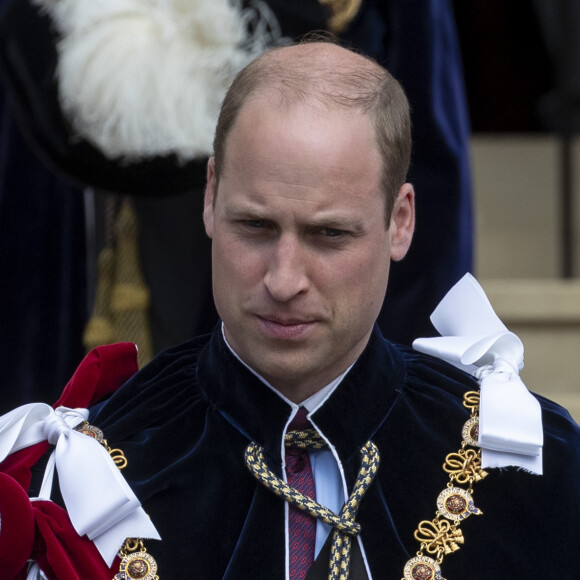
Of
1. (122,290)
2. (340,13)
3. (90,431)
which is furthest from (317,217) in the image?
(122,290)

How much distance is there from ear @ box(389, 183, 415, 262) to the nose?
213 millimetres

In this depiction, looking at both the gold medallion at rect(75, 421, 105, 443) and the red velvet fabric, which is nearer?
the red velvet fabric

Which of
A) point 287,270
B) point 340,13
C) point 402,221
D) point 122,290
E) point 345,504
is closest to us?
point 287,270

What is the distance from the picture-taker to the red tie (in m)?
1.81

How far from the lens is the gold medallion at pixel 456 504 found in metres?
1.85

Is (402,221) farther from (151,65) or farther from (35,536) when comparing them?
(151,65)

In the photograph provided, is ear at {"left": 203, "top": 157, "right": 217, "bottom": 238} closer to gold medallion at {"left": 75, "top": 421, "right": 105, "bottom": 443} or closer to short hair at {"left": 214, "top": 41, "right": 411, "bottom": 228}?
short hair at {"left": 214, "top": 41, "right": 411, "bottom": 228}

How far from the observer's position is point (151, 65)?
9.93 ft

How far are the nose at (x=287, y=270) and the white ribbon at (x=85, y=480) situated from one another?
0.37 meters

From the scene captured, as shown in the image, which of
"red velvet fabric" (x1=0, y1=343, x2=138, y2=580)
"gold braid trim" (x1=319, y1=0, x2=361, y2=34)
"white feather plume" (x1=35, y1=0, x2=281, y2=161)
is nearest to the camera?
"red velvet fabric" (x1=0, y1=343, x2=138, y2=580)

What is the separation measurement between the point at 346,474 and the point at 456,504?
0.57ft

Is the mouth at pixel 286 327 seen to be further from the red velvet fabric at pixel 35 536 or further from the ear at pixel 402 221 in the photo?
the red velvet fabric at pixel 35 536

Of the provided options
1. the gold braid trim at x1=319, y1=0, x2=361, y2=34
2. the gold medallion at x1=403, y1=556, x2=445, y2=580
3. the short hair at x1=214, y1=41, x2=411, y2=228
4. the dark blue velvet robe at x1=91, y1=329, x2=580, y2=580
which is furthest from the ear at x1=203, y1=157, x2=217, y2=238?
the gold braid trim at x1=319, y1=0, x2=361, y2=34

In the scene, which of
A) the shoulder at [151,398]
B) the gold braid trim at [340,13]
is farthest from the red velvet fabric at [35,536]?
the gold braid trim at [340,13]
